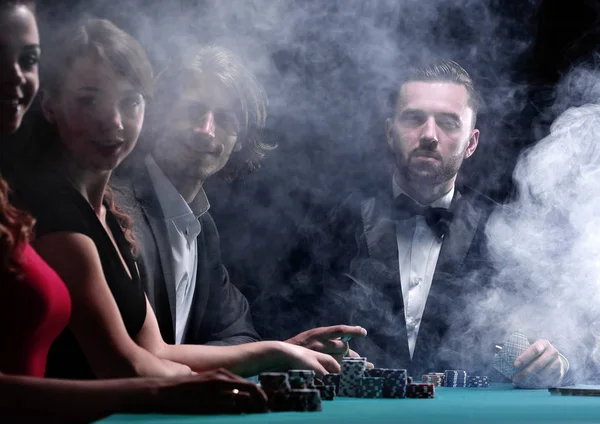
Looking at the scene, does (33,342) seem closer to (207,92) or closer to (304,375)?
(304,375)

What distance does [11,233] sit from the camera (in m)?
2.49

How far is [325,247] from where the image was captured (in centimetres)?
486

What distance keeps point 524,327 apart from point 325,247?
3.89 ft

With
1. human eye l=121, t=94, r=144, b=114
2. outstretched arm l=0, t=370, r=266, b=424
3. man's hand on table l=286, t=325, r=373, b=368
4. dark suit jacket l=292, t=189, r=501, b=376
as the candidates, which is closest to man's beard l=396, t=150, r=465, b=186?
dark suit jacket l=292, t=189, r=501, b=376

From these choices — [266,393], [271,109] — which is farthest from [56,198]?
[271,109]

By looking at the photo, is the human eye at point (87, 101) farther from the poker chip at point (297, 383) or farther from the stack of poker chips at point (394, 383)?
the stack of poker chips at point (394, 383)

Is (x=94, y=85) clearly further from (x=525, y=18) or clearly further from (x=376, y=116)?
(x=525, y=18)

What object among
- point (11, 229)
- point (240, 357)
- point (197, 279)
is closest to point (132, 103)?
point (11, 229)

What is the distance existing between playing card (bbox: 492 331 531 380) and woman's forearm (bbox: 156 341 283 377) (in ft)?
4.03

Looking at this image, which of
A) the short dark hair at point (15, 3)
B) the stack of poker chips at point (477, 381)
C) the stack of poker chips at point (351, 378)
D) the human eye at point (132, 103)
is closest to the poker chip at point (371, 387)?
the stack of poker chips at point (351, 378)

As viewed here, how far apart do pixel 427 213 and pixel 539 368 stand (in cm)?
122

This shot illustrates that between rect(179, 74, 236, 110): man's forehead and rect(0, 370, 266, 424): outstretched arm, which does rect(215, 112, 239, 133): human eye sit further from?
rect(0, 370, 266, 424): outstretched arm

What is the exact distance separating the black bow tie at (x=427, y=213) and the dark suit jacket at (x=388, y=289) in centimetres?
4

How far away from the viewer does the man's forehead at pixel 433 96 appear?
5004 millimetres
